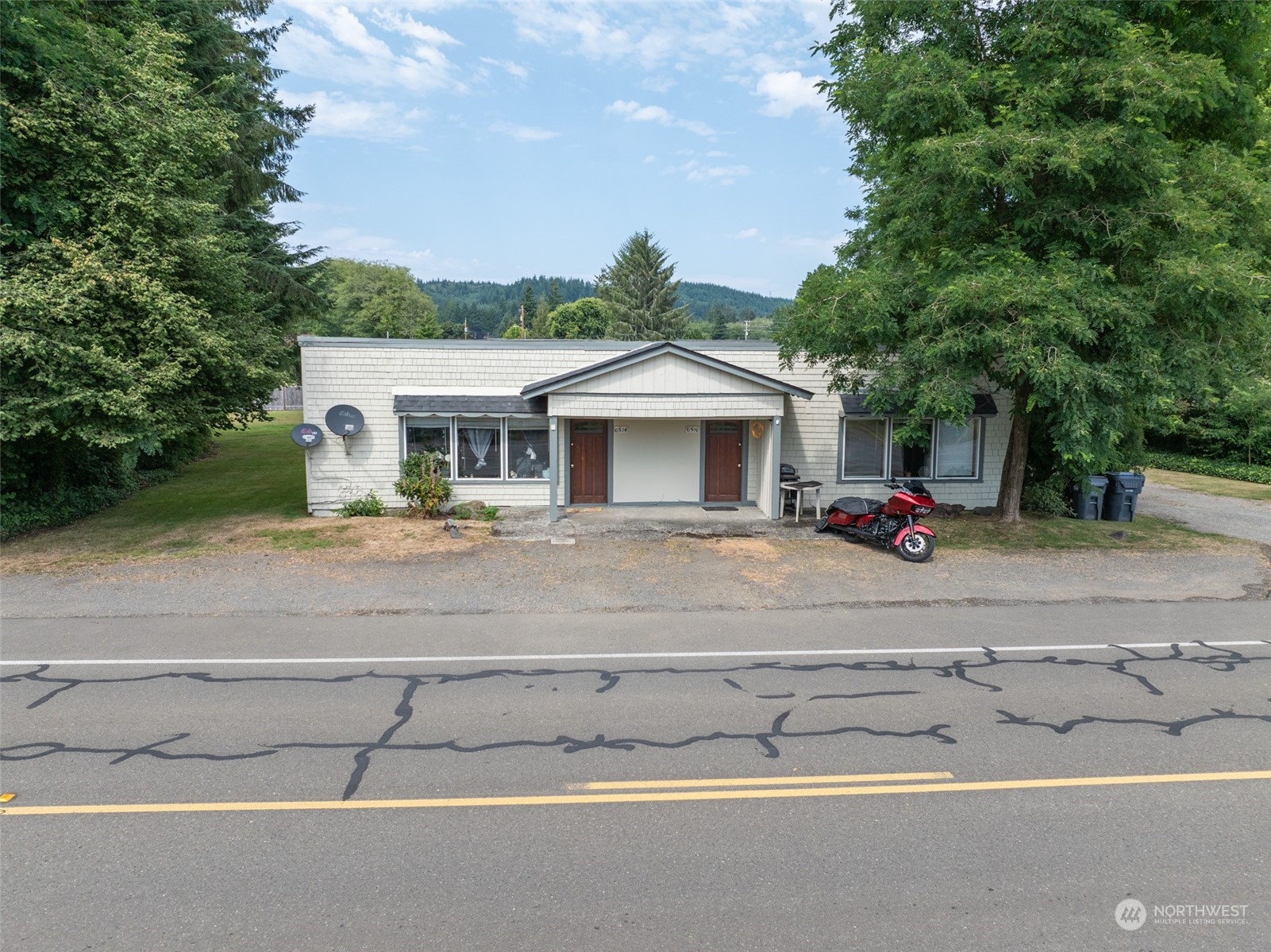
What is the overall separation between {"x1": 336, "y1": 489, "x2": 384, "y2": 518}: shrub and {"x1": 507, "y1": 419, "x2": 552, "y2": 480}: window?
2964 mm

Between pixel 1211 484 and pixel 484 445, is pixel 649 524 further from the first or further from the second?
pixel 1211 484

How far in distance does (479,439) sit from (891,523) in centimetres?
915

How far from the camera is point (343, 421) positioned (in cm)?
1622

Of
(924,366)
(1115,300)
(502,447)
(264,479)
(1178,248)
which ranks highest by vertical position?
(1178,248)

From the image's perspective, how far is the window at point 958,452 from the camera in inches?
704

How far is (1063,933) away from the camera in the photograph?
13.1 feet

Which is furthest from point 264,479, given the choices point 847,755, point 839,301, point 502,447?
point 847,755

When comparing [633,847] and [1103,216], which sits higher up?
[1103,216]

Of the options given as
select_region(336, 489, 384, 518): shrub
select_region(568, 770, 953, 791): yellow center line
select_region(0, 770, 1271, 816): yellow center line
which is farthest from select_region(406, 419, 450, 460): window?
select_region(568, 770, 953, 791): yellow center line

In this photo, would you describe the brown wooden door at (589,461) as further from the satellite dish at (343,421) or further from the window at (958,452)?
the window at (958,452)

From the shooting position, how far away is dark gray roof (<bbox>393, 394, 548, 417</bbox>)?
1638 centimetres

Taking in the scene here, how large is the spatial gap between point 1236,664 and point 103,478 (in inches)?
858

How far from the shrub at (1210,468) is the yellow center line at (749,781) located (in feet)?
72.0

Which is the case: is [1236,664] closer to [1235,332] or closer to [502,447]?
[1235,332]
